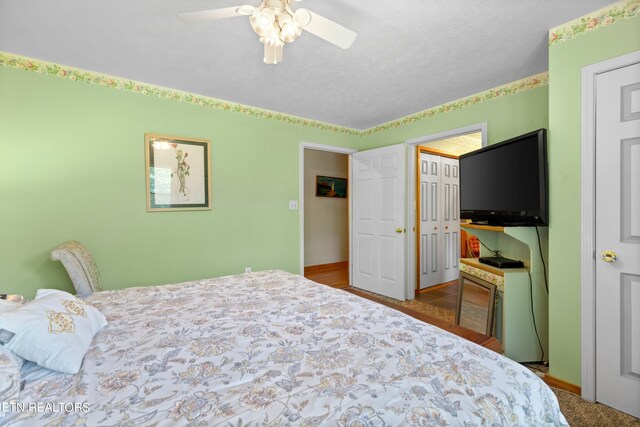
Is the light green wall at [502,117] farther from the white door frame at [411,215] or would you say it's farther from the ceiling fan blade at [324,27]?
the ceiling fan blade at [324,27]

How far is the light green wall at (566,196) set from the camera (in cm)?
182

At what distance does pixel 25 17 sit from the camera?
1.75 metres

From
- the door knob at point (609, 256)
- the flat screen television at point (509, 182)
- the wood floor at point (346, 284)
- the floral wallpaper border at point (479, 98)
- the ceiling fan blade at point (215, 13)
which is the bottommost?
the wood floor at point (346, 284)

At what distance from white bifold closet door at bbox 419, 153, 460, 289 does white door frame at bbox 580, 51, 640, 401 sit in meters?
2.26

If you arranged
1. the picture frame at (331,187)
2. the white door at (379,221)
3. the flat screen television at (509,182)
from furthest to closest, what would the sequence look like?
the picture frame at (331,187) → the white door at (379,221) → the flat screen television at (509,182)

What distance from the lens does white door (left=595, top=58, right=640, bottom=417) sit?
162 cm

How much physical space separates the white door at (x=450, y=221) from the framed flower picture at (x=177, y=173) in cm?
350

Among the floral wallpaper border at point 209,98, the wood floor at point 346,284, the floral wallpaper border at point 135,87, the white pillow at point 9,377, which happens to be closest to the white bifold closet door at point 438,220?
the wood floor at point 346,284

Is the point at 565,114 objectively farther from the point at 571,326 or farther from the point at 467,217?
the point at 571,326

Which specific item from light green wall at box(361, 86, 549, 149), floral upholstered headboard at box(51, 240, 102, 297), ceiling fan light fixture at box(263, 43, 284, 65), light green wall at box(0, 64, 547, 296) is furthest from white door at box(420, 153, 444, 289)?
floral upholstered headboard at box(51, 240, 102, 297)

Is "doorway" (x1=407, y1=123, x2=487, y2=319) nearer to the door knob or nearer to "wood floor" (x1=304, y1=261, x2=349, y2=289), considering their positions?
"wood floor" (x1=304, y1=261, x2=349, y2=289)

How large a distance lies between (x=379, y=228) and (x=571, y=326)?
90.6 inches

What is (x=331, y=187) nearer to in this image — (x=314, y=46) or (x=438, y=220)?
(x=438, y=220)

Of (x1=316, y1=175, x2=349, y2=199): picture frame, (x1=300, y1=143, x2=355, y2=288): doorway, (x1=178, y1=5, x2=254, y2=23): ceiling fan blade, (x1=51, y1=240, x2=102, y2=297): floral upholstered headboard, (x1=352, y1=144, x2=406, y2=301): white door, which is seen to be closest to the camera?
(x1=178, y1=5, x2=254, y2=23): ceiling fan blade
